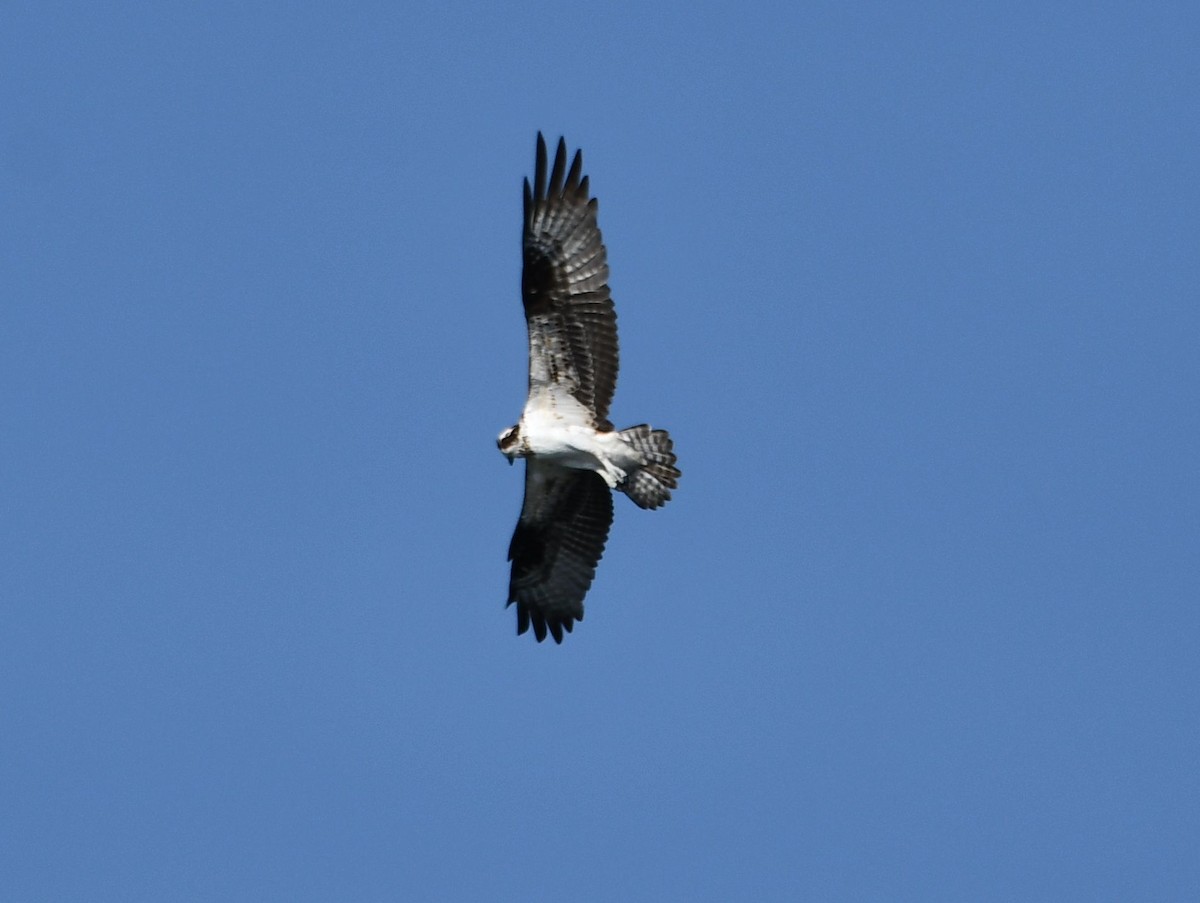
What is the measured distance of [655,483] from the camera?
57.4 feet

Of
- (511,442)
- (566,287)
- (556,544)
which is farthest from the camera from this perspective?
(556,544)

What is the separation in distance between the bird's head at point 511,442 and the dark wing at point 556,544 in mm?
229

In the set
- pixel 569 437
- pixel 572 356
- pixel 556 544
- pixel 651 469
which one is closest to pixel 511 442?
pixel 569 437

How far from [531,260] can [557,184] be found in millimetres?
679

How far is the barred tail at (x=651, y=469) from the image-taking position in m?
17.4

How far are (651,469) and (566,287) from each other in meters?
1.69

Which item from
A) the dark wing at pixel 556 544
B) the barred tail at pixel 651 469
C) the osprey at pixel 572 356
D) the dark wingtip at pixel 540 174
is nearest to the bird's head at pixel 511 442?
the osprey at pixel 572 356

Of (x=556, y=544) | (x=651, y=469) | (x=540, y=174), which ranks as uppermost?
(x=540, y=174)

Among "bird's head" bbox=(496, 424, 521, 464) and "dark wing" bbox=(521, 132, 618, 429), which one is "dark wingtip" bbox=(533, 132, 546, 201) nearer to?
"dark wing" bbox=(521, 132, 618, 429)

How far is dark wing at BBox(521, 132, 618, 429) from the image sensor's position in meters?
17.2

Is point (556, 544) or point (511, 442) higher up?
point (556, 544)

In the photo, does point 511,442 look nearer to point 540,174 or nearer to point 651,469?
point 651,469

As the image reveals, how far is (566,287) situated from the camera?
56.3 feet

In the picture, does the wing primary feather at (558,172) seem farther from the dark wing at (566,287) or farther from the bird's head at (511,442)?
the bird's head at (511,442)
